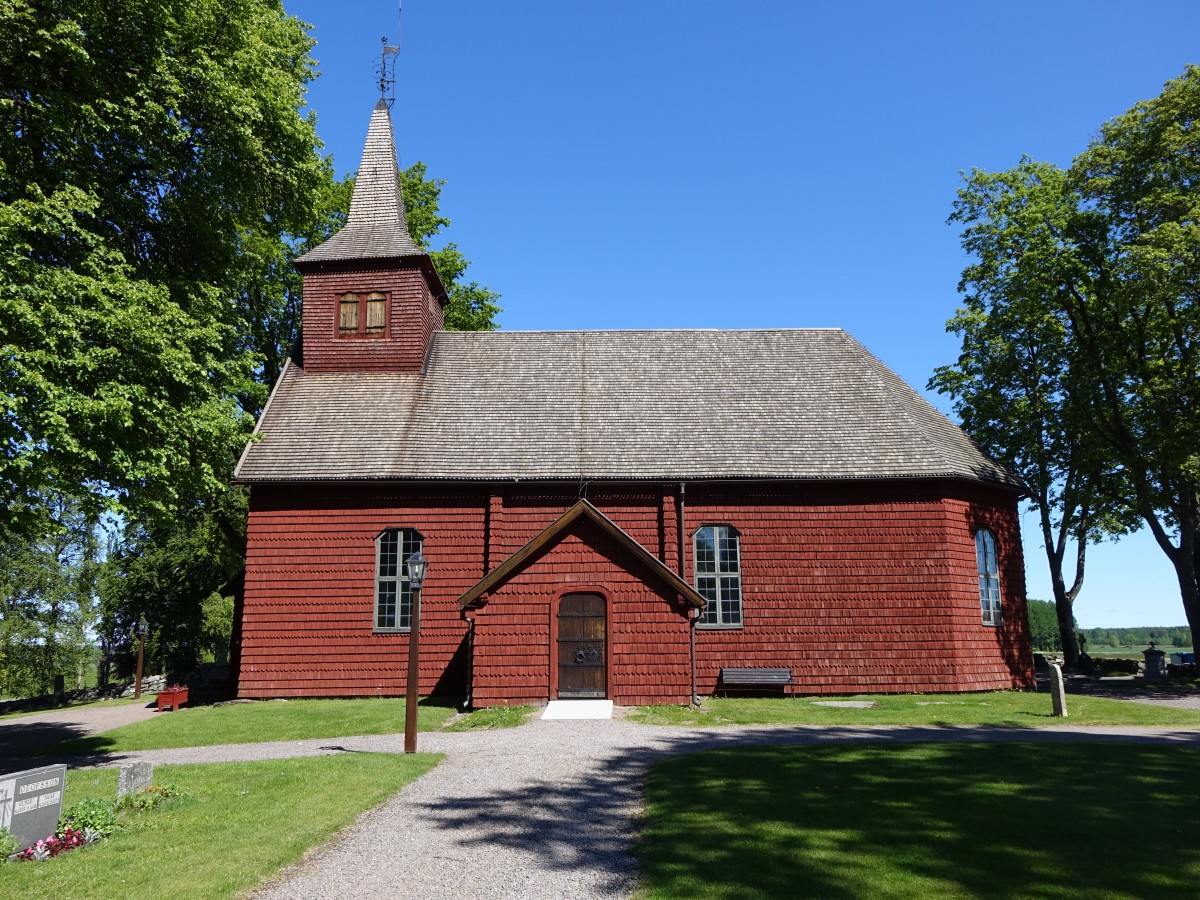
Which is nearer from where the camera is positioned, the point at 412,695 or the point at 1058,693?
the point at 412,695

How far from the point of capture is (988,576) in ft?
69.6

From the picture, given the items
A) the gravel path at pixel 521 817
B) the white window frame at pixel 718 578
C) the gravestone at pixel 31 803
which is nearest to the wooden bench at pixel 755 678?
the white window frame at pixel 718 578

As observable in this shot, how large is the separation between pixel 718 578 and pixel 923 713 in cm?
571

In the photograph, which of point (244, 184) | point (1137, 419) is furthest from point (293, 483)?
point (1137, 419)

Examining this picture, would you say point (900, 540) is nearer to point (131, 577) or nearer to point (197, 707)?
point (197, 707)

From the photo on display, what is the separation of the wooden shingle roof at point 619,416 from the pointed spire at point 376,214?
10.7ft

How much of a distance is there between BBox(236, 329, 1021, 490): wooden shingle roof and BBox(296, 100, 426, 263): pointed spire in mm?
3248

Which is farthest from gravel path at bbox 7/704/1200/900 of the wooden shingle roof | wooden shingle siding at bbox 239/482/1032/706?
the wooden shingle roof

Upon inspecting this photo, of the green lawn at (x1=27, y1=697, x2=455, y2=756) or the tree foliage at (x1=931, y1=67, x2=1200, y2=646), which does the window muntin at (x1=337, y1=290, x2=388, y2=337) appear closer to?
the green lawn at (x1=27, y1=697, x2=455, y2=756)

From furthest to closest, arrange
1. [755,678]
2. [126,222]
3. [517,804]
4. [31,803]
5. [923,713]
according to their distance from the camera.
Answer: [755,678] < [923,713] < [126,222] < [517,804] < [31,803]

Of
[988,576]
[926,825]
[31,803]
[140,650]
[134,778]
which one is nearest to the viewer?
[926,825]

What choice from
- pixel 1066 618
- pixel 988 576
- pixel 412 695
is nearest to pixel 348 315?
pixel 412 695

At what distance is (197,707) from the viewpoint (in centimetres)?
1970

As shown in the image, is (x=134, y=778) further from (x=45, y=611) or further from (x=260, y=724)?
(x=45, y=611)
